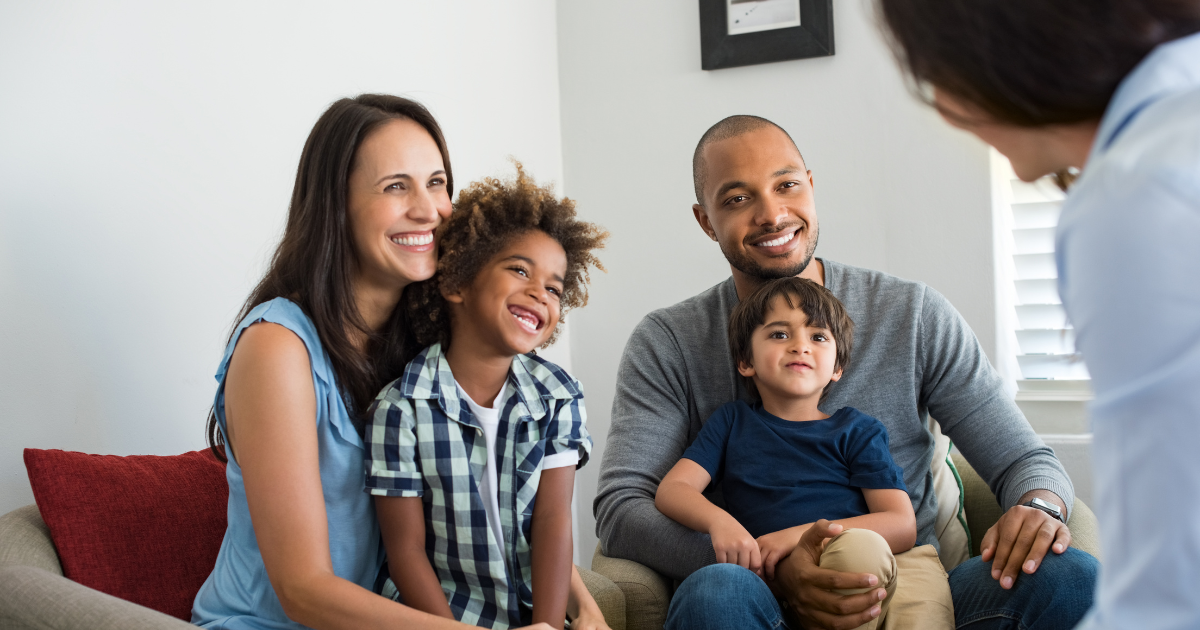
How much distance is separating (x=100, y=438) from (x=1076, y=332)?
1461 millimetres

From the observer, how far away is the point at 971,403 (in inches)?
68.0

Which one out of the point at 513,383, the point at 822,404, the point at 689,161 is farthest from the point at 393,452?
the point at 689,161

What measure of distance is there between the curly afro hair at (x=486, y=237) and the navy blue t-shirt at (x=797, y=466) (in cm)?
47

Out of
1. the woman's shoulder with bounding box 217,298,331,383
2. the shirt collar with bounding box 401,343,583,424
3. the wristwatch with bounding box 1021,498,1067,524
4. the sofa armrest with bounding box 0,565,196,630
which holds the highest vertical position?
the woman's shoulder with bounding box 217,298,331,383

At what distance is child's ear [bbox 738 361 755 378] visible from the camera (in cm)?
170

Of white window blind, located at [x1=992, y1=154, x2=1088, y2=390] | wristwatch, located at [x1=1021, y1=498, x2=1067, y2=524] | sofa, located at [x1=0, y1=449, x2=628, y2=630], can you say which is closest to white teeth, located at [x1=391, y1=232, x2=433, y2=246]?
sofa, located at [x1=0, y1=449, x2=628, y2=630]

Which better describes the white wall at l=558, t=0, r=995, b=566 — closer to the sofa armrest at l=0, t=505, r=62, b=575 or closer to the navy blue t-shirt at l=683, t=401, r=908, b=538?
the navy blue t-shirt at l=683, t=401, r=908, b=538

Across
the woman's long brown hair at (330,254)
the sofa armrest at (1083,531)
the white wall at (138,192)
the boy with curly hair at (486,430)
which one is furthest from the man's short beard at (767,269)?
the white wall at (138,192)

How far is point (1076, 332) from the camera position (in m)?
0.55

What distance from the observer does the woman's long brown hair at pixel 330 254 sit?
125 cm

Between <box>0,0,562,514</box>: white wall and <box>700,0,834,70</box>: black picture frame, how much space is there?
1.20 meters

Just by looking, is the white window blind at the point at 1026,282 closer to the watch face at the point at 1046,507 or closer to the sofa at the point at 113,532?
the watch face at the point at 1046,507

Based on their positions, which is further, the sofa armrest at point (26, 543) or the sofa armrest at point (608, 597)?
the sofa armrest at point (608, 597)

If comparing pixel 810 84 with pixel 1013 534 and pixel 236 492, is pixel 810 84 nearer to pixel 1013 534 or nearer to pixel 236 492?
pixel 1013 534
